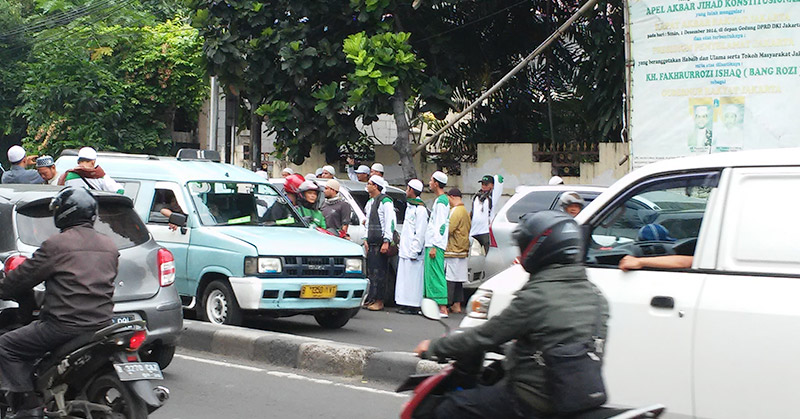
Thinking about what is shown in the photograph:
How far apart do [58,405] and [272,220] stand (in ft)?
18.6

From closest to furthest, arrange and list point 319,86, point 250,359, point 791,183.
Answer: point 791,183, point 250,359, point 319,86

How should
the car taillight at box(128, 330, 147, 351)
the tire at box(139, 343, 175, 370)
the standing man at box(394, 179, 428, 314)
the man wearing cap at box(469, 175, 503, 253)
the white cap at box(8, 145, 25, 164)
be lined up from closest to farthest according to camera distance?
1. the car taillight at box(128, 330, 147, 351)
2. the tire at box(139, 343, 175, 370)
3. the standing man at box(394, 179, 428, 314)
4. the white cap at box(8, 145, 25, 164)
5. the man wearing cap at box(469, 175, 503, 253)

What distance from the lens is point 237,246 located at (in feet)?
32.8

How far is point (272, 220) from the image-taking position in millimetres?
11172

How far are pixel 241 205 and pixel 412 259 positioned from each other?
2.45m

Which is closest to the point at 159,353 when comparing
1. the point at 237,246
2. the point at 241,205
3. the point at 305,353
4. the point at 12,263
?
the point at 305,353

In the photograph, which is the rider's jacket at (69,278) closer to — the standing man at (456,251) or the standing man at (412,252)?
the standing man at (412,252)

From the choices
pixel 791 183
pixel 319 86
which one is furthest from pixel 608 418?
pixel 319 86

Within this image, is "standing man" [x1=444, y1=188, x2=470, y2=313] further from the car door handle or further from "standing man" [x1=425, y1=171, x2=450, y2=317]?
the car door handle

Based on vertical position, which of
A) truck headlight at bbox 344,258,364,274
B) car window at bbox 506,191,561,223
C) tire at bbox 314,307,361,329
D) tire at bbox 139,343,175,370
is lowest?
tire at bbox 314,307,361,329

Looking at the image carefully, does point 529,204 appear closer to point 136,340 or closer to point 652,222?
point 652,222

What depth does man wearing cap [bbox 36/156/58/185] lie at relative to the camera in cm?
1176

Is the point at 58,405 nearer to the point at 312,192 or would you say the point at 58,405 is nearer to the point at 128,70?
the point at 312,192

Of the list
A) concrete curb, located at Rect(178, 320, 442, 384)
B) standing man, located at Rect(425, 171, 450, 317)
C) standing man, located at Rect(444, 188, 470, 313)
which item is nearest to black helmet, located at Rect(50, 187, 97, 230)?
concrete curb, located at Rect(178, 320, 442, 384)
